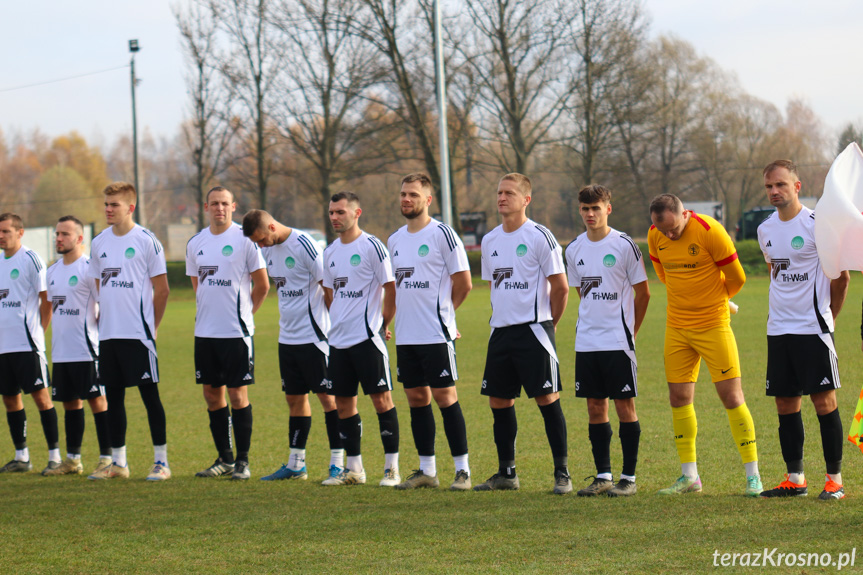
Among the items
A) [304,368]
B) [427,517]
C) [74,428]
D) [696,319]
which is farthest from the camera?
[74,428]

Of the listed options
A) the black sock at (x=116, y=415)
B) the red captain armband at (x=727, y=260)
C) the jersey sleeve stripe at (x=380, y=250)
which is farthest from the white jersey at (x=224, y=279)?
the red captain armband at (x=727, y=260)

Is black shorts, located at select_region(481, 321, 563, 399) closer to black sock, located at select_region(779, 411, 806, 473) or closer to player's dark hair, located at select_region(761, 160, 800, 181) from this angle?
black sock, located at select_region(779, 411, 806, 473)

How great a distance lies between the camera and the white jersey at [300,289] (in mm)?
7062

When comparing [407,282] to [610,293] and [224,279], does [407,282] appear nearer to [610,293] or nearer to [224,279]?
[610,293]

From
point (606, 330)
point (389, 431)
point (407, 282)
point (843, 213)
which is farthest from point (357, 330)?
point (843, 213)

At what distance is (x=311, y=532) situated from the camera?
17.2 ft

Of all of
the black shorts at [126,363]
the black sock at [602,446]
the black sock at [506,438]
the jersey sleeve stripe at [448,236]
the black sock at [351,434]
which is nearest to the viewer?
the black sock at [602,446]

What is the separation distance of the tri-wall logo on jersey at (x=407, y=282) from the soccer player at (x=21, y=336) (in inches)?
145

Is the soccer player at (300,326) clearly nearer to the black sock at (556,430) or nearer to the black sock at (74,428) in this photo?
the black sock at (556,430)

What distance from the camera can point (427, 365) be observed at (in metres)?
6.40

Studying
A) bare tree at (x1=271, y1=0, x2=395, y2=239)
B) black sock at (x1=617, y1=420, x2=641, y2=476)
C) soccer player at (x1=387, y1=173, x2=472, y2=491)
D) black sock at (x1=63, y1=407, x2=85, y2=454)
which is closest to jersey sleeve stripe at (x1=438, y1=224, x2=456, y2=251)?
soccer player at (x1=387, y1=173, x2=472, y2=491)

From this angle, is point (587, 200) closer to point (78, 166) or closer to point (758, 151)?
point (758, 151)

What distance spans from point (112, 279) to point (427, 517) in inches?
140

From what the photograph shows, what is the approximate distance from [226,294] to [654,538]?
402 centimetres
